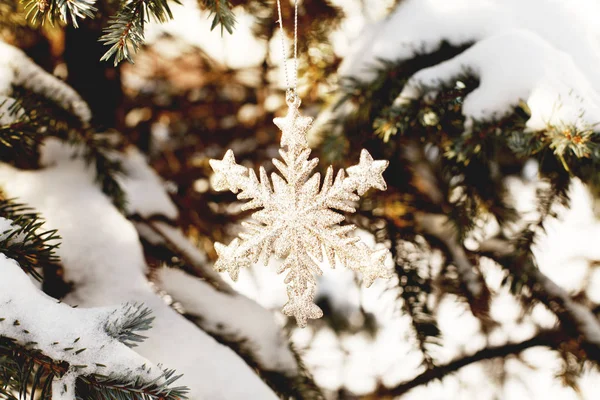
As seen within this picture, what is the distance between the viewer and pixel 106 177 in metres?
0.90

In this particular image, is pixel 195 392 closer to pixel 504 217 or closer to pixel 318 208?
pixel 318 208

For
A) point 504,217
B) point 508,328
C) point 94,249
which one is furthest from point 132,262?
point 508,328

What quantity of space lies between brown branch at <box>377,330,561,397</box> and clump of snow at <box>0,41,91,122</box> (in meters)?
0.94

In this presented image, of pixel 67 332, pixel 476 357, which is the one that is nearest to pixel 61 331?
pixel 67 332

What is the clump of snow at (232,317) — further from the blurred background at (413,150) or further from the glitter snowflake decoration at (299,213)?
the glitter snowflake decoration at (299,213)

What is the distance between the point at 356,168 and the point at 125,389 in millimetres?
464

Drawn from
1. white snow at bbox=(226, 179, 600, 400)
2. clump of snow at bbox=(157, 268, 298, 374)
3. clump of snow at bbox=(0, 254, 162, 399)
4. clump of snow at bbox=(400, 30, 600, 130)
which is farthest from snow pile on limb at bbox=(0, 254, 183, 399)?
clump of snow at bbox=(400, 30, 600, 130)

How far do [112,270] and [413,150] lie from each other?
689 mm

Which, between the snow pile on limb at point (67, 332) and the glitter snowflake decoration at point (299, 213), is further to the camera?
the glitter snowflake decoration at point (299, 213)

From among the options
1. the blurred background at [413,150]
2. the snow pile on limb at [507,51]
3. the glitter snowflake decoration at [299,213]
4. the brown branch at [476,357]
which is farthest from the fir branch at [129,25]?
the brown branch at [476,357]

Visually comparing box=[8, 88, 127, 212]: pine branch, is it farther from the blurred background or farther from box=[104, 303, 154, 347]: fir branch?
box=[104, 303, 154, 347]: fir branch

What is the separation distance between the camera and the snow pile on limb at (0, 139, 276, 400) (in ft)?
2.78

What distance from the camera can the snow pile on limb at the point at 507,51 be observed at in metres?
0.70

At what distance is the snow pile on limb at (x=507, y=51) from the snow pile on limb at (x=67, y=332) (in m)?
0.63
